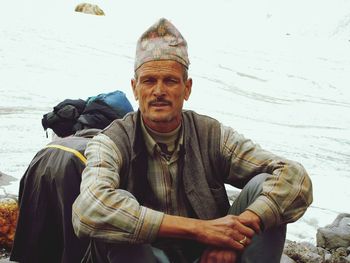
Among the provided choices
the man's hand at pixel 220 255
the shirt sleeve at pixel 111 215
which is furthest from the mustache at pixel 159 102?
the man's hand at pixel 220 255

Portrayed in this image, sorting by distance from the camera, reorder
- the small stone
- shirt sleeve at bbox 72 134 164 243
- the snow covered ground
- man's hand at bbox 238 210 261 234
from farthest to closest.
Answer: the snow covered ground < the small stone < man's hand at bbox 238 210 261 234 < shirt sleeve at bbox 72 134 164 243

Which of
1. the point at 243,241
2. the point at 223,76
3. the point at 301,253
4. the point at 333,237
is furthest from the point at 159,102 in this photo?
the point at 223,76

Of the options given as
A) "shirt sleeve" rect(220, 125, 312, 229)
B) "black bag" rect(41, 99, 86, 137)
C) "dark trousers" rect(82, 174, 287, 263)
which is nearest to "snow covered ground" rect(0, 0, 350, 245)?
"black bag" rect(41, 99, 86, 137)

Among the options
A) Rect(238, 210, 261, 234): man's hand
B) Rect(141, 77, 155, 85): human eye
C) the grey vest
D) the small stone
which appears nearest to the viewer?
Rect(238, 210, 261, 234): man's hand

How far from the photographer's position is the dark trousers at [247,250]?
1686 mm

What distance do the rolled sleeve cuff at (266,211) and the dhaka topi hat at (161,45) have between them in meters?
0.68

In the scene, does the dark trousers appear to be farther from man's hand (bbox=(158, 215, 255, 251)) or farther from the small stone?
the small stone

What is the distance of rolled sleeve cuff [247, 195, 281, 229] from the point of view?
5.89ft

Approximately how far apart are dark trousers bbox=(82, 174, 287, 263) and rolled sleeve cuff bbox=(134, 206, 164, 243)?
5 cm

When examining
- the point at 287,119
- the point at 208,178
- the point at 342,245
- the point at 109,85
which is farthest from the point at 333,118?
the point at 208,178

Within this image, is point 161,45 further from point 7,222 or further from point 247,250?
point 7,222

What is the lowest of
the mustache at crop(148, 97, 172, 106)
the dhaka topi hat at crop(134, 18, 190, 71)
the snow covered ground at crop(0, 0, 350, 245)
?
the snow covered ground at crop(0, 0, 350, 245)

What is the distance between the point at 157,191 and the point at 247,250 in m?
0.44

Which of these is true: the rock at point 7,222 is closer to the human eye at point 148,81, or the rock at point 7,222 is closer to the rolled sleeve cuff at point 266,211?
the human eye at point 148,81
